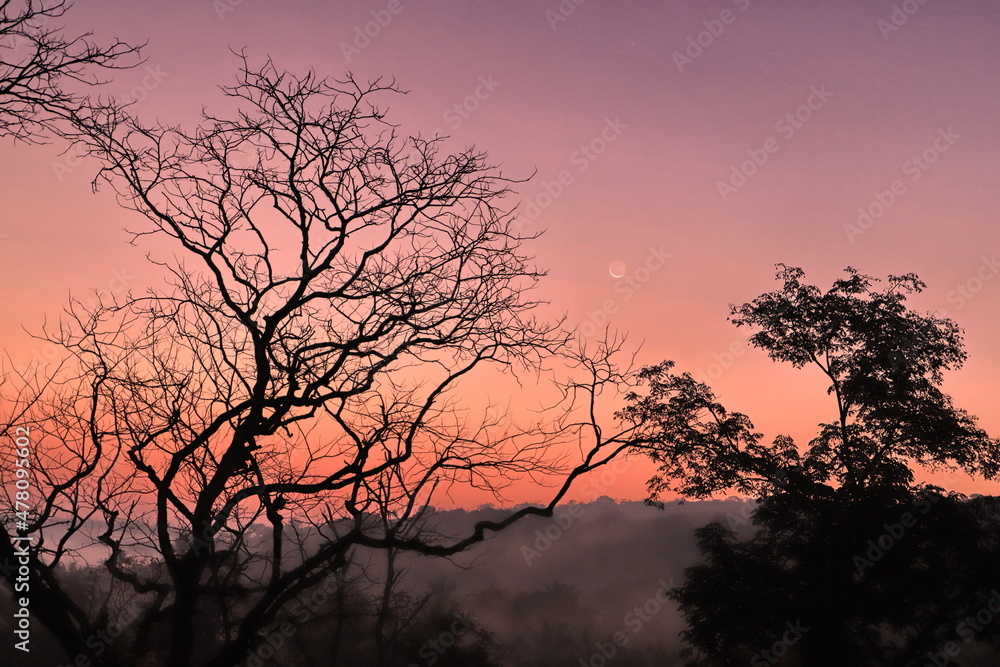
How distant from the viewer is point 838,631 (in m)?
24.6

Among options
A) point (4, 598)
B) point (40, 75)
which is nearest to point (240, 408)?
point (40, 75)

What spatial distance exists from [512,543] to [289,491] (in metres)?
149

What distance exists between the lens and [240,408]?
8.09 meters

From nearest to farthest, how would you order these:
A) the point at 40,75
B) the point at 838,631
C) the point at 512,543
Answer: the point at 40,75 < the point at 838,631 < the point at 512,543

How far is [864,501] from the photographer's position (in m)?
24.5

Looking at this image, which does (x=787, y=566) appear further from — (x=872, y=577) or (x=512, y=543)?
(x=512, y=543)

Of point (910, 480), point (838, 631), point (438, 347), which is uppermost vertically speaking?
point (438, 347)

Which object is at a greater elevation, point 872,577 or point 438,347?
point 438,347

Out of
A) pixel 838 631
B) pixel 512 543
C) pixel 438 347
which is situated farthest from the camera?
pixel 512 543

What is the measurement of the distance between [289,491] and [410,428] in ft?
4.81

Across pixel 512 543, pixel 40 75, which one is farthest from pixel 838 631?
pixel 512 543

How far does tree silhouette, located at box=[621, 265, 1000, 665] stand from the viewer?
2447 cm

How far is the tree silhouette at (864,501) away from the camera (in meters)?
24.5

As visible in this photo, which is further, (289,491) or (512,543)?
(512,543)
